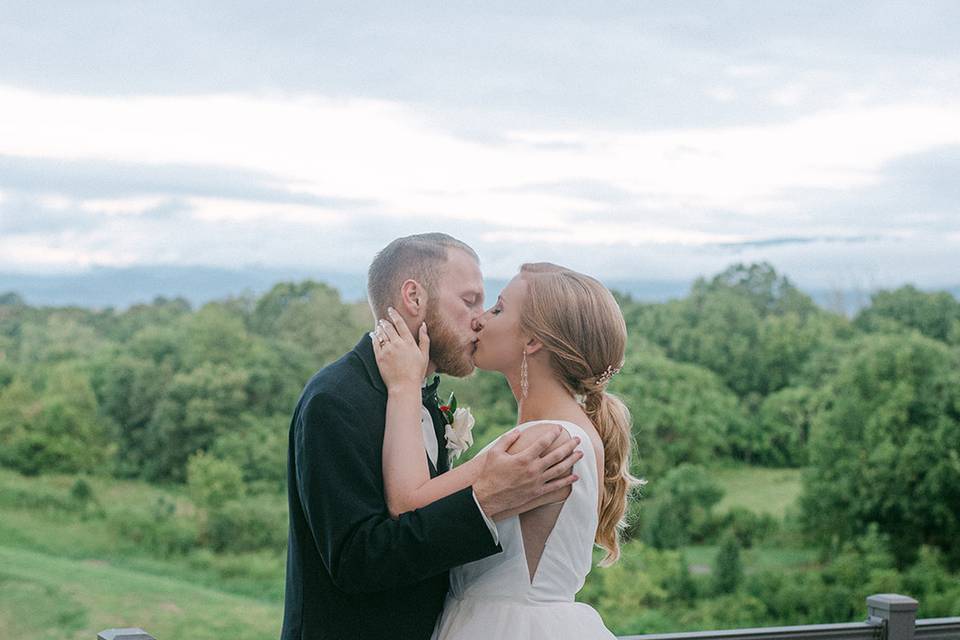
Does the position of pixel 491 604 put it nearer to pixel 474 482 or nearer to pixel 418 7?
pixel 474 482

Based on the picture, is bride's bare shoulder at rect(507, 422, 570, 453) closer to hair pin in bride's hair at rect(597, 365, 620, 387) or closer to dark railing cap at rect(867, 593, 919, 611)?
hair pin in bride's hair at rect(597, 365, 620, 387)

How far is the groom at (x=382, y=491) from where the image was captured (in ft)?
5.44

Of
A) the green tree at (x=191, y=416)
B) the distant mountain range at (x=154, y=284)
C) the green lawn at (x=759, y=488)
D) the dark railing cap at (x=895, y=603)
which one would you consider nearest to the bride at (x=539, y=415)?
the dark railing cap at (x=895, y=603)

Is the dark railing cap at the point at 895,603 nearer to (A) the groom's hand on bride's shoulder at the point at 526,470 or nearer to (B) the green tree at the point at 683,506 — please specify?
(A) the groom's hand on bride's shoulder at the point at 526,470

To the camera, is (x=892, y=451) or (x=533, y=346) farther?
(x=892, y=451)

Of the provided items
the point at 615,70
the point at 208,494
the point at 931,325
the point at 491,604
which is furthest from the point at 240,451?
the point at 491,604

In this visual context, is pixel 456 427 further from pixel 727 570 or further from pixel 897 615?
pixel 727 570

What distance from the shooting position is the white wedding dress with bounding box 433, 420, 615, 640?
1.84 meters

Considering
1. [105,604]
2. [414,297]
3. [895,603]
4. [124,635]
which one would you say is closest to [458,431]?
[414,297]

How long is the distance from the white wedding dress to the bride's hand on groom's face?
0.19 metres

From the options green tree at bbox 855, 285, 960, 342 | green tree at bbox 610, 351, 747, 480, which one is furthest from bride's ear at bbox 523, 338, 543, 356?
green tree at bbox 855, 285, 960, 342

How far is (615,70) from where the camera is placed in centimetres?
1216

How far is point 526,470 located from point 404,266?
0.44 meters

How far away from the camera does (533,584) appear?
73.8 inches
